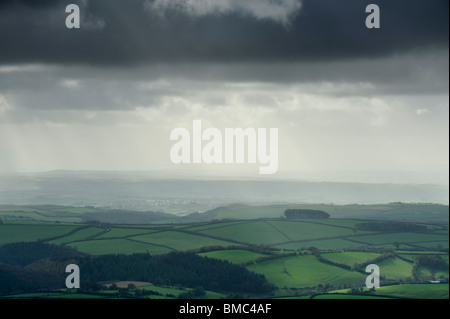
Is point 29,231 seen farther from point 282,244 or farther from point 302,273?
point 302,273

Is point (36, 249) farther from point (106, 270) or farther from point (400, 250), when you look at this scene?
point (400, 250)

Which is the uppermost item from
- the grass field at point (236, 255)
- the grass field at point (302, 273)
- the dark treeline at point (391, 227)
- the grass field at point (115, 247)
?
the dark treeline at point (391, 227)

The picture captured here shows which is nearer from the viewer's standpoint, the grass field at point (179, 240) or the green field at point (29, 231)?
the grass field at point (179, 240)

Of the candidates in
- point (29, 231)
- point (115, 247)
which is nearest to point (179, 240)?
point (115, 247)

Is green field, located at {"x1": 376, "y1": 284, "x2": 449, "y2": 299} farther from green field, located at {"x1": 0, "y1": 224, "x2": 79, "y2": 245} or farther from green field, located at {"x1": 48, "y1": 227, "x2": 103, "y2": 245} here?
green field, located at {"x1": 0, "y1": 224, "x2": 79, "y2": 245}

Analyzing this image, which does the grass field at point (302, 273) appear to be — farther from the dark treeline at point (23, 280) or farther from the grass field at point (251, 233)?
the dark treeline at point (23, 280)

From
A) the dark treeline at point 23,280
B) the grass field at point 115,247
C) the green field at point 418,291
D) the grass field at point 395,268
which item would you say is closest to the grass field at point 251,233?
the grass field at point 115,247
